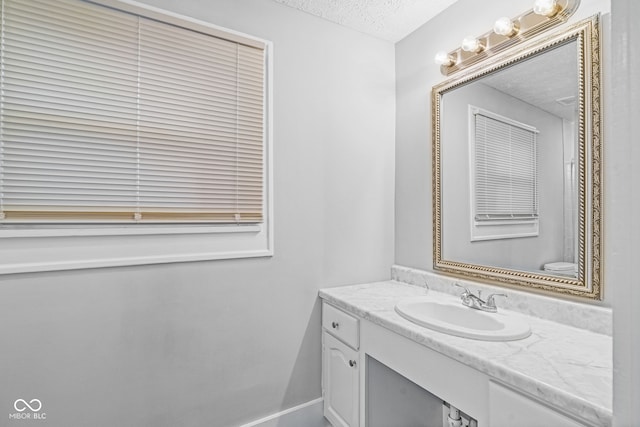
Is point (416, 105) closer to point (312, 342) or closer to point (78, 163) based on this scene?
point (312, 342)

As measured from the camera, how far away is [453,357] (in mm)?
1106

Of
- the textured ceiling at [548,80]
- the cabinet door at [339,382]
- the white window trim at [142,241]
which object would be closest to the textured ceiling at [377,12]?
the white window trim at [142,241]

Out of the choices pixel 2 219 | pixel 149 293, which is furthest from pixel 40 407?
pixel 2 219

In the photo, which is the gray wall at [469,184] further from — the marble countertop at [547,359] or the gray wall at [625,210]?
the gray wall at [625,210]

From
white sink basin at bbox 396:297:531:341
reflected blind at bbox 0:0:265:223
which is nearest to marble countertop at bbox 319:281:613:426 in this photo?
white sink basin at bbox 396:297:531:341

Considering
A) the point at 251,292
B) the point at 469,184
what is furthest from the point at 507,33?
the point at 251,292

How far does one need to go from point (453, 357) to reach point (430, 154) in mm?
1206

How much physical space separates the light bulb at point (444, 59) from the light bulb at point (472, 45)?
0.10m

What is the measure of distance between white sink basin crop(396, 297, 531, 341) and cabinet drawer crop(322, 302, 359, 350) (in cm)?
27

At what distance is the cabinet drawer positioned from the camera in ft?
5.29

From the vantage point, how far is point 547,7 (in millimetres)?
1323

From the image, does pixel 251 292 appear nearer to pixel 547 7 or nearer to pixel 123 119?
pixel 123 119

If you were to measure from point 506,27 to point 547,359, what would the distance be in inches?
54.5

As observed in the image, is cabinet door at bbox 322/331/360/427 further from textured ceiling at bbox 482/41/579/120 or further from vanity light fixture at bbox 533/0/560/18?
vanity light fixture at bbox 533/0/560/18
